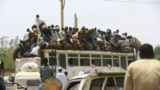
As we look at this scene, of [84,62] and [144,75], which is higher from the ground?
[144,75]

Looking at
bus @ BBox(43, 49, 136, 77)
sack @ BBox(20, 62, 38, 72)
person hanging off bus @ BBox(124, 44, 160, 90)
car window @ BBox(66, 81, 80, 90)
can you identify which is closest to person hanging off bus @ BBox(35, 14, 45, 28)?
bus @ BBox(43, 49, 136, 77)

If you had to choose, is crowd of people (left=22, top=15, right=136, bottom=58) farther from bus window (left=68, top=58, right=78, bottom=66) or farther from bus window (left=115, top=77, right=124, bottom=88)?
bus window (left=115, top=77, right=124, bottom=88)

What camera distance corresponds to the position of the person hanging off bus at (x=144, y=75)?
19.9ft

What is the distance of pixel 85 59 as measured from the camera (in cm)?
2061

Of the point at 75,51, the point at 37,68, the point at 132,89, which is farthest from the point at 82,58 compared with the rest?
the point at 132,89

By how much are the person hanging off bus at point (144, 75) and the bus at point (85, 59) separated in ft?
41.9

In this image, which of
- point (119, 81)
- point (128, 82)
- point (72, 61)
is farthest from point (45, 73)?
point (128, 82)

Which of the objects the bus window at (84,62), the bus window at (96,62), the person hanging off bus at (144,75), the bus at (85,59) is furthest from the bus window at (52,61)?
the person hanging off bus at (144,75)

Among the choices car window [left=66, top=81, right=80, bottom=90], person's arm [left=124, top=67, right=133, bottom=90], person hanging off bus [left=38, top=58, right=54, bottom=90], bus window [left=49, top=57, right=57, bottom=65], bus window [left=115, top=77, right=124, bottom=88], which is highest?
person's arm [left=124, top=67, right=133, bottom=90]

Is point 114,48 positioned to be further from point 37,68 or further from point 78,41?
point 37,68

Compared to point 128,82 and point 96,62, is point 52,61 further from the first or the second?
point 128,82

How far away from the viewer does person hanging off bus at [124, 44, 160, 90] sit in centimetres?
607

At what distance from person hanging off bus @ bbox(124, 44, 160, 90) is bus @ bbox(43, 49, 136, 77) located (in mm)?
12757

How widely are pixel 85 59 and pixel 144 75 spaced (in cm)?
1450
